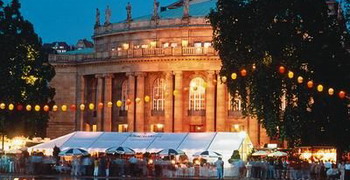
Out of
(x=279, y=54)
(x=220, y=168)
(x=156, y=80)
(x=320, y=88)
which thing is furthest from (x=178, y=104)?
(x=320, y=88)

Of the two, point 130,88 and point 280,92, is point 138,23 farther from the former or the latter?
point 280,92

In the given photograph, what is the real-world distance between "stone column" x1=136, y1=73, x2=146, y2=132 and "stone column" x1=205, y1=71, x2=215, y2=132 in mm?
7748

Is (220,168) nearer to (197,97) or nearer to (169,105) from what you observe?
(169,105)

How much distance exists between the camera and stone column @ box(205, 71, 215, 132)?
352 ft

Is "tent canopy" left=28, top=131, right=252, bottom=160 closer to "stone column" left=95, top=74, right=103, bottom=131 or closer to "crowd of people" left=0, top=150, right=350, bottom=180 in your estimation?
"crowd of people" left=0, top=150, right=350, bottom=180

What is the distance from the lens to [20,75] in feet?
277

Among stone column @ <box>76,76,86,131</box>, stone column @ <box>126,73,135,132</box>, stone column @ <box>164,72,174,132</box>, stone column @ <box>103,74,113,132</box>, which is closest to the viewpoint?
stone column @ <box>164,72,174,132</box>

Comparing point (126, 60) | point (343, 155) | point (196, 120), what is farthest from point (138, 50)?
point (343, 155)

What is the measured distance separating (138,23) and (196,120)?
1428cm

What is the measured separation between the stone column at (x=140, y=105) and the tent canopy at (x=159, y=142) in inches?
994

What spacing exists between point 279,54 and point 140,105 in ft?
133

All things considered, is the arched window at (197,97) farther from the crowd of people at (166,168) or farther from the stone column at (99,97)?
the crowd of people at (166,168)

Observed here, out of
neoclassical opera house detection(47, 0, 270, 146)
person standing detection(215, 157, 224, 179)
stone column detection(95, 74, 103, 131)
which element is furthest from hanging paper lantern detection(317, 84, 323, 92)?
stone column detection(95, 74, 103, 131)

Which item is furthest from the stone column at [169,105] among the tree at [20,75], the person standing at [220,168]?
the person standing at [220,168]
